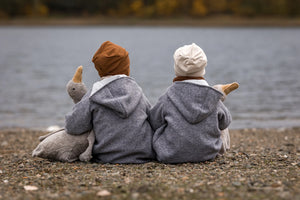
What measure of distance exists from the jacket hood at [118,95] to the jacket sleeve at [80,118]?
136 millimetres

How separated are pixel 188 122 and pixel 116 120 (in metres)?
0.89

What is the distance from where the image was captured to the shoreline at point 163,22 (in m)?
74.7

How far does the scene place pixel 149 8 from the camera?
→ 82.2 metres

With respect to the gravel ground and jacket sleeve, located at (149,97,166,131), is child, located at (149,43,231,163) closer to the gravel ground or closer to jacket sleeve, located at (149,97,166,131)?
jacket sleeve, located at (149,97,166,131)

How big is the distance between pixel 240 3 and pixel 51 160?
3039 inches

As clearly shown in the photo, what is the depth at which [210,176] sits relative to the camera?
457 centimetres

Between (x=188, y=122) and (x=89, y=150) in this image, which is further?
(x=89, y=150)

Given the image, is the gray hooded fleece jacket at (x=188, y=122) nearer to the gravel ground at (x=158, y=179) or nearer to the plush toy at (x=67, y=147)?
the gravel ground at (x=158, y=179)

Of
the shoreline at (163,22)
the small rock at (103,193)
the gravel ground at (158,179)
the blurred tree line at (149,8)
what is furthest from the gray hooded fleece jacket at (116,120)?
the blurred tree line at (149,8)

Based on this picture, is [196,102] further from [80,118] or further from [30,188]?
[30,188]

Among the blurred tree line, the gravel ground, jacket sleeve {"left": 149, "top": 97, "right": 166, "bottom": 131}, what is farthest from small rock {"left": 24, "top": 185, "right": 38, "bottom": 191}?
the blurred tree line

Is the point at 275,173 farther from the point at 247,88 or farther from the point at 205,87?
the point at 247,88

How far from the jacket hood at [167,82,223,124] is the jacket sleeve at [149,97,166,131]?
24 centimetres

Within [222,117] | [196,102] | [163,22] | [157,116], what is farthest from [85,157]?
[163,22]
